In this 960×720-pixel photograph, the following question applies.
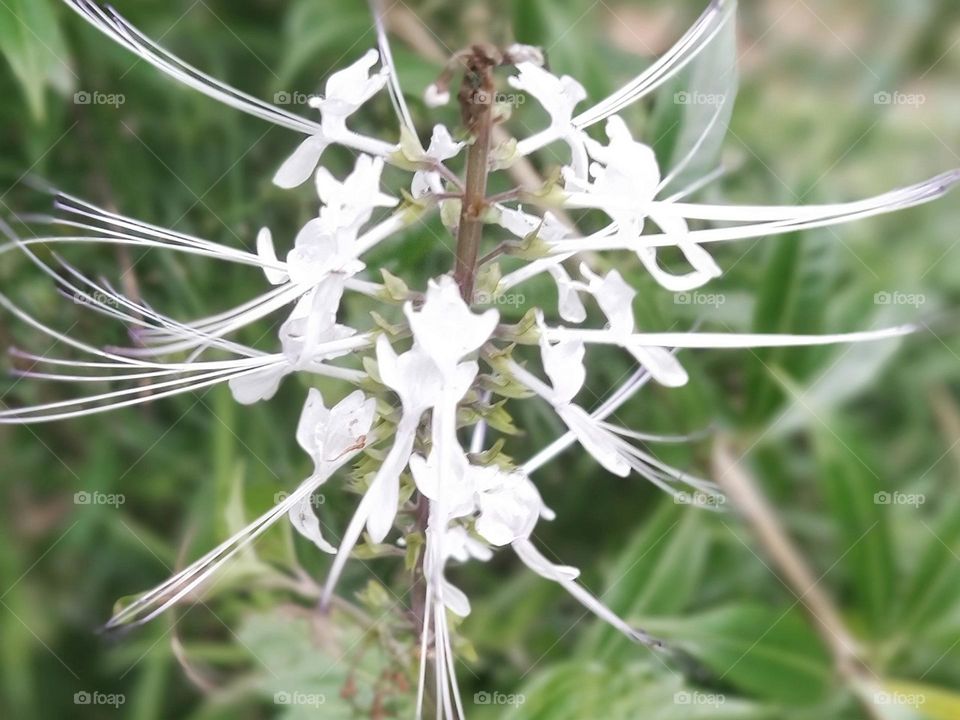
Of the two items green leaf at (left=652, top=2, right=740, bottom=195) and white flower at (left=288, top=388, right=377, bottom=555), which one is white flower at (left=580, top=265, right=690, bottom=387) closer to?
white flower at (left=288, top=388, right=377, bottom=555)

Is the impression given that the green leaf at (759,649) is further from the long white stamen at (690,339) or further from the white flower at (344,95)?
the white flower at (344,95)

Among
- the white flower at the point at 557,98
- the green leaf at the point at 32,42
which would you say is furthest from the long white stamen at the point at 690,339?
the green leaf at the point at 32,42

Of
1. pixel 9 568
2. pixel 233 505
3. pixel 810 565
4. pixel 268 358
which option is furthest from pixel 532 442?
pixel 9 568

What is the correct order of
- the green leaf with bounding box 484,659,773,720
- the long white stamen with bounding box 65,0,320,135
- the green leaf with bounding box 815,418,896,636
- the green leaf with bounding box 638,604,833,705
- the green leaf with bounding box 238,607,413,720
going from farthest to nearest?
the green leaf with bounding box 815,418,896,636 < the green leaf with bounding box 638,604,833,705 < the green leaf with bounding box 484,659,773,720 < the green leaf with bounding box 238,607,413,720 < the long white stamen with bounding box 65,0,320,135

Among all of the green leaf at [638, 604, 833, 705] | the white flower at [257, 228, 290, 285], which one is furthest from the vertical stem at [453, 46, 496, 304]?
the green leaf at [638, 604, 833, 705]

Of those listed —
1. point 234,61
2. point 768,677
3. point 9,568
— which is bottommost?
point 768,677

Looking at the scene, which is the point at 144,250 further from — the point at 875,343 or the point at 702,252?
the point at 875,343
